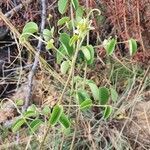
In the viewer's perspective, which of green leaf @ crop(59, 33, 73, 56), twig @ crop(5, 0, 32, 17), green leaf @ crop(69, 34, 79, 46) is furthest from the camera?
twig @ crop(5, 0, 32, 17)

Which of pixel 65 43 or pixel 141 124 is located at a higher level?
pixel 65 43

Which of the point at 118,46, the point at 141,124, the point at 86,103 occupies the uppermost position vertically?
the point at 86,103

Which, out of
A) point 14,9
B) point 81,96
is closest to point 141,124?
point 81,96

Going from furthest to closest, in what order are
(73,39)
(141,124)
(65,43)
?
(141,124)
(65,43)
(73,39)

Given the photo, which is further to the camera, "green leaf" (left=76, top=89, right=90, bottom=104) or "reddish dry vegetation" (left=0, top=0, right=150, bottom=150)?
"reddish dry vegetation" (left=0, top=0, right=150, bottom=150)

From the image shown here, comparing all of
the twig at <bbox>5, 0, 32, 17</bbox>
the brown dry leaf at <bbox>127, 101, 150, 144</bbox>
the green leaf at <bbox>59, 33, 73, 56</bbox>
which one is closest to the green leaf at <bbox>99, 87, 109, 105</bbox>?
the green leaf at <bbox>59, 33, 73, 56</bbox>

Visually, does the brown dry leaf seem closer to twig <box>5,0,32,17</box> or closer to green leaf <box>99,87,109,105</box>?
green leaf <box>99,87,109,105</box>

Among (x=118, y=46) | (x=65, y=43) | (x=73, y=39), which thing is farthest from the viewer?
(x=118, y=46)

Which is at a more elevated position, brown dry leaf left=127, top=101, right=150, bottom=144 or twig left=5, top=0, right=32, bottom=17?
twig left=5, top=0, right=32, bottom=17

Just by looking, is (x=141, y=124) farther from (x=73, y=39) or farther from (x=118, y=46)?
(x=73, y=39)

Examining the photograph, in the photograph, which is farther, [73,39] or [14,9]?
[14,9]

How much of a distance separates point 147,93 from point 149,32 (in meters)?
0.31

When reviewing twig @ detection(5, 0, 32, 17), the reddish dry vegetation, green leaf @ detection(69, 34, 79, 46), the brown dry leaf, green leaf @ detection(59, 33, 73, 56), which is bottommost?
the brown dry leaf

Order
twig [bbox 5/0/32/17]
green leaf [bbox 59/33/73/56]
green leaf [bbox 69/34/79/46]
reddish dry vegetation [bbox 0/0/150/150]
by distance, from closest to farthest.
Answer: green leaf [bbox 69/34/79/46] → green leaf [bbox 59/33/73/56] → reddish dry vegetation [bbox 0/0/150/150] → twig [bbox 5/0/32/17]
